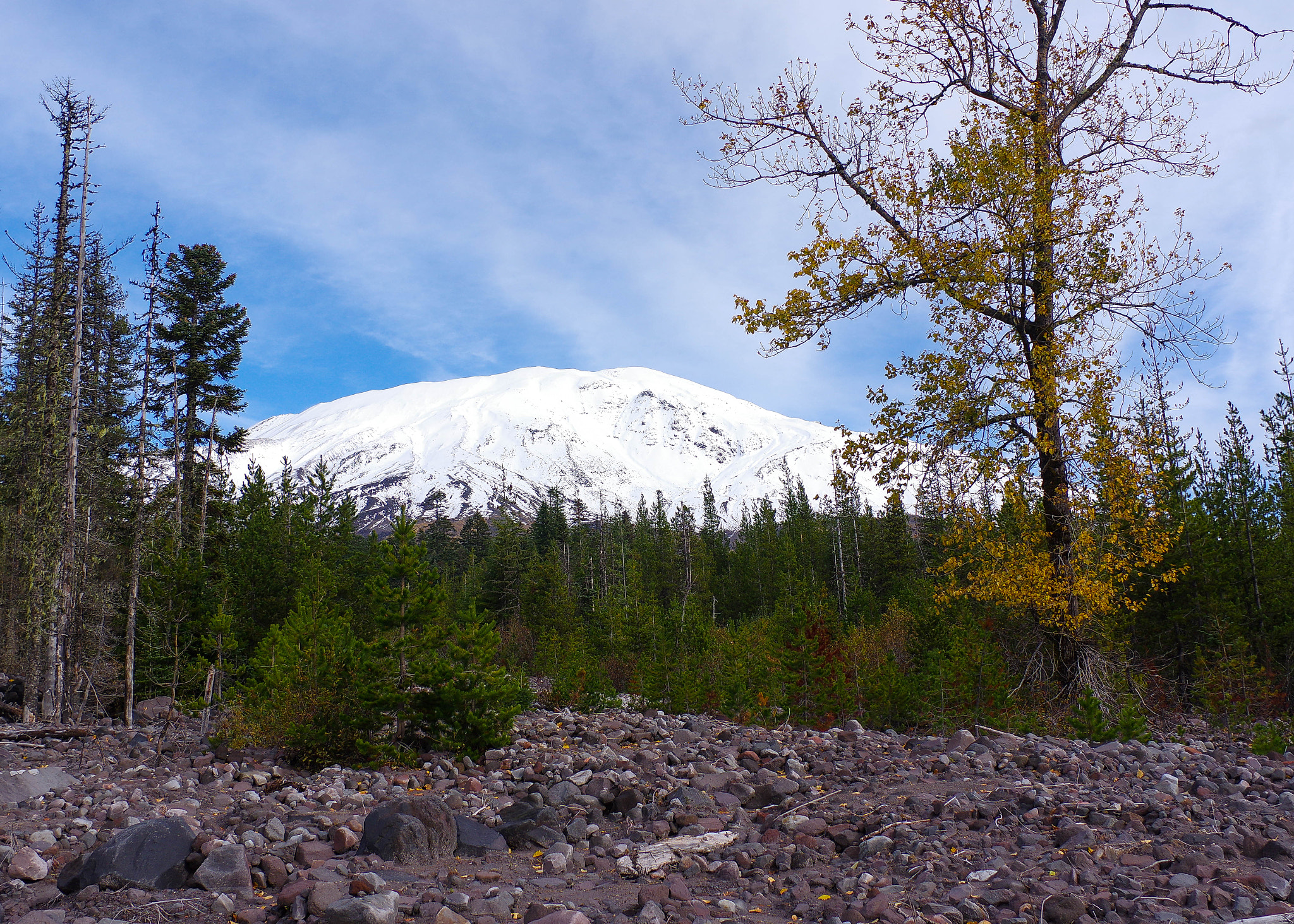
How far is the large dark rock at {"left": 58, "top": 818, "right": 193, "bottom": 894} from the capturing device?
16.5ft

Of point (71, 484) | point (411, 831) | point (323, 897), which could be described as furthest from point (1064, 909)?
point (71, 484)

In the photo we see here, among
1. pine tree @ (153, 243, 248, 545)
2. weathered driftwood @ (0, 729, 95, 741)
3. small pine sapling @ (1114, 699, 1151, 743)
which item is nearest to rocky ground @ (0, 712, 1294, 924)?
small pine sapling @ (1114, 699, 1151, 743)

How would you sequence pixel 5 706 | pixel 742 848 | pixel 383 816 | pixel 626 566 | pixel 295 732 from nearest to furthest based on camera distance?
pixel 742 848 < pixel 383 816 < pixel 295 732 < pixel 5 706 < pixel 626 566

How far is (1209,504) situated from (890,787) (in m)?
22.3

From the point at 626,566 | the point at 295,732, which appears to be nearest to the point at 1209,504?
the point at 295,732

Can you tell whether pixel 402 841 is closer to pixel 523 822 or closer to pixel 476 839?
pixel 476 839

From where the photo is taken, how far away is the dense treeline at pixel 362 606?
1083 centimetres

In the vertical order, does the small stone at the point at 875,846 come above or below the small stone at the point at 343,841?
above

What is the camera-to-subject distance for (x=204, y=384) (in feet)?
87.6

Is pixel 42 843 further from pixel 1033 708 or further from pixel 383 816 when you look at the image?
pixel 1033 708

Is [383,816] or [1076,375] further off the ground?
[1076,375]

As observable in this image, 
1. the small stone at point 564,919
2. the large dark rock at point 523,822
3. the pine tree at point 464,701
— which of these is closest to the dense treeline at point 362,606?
the pine tree at point 464,701

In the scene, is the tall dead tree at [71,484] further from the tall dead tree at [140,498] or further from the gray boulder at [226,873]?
the gray boulder at [226,873]

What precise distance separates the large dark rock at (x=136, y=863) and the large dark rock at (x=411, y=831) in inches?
51.1
